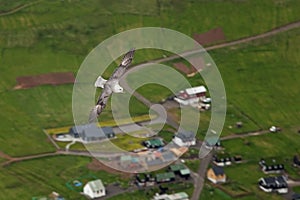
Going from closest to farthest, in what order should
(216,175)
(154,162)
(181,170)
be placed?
(216,175) → (181,170) → (154,162)

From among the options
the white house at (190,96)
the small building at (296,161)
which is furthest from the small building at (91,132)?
the small building at (296,161)

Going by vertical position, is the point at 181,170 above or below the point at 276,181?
above

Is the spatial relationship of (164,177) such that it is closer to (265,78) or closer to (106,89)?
(265,78)

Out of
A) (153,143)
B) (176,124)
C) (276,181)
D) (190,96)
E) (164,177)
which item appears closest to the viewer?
(164,177)

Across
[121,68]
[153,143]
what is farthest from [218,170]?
[121,68]

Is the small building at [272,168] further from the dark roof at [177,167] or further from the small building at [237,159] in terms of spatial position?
the dark roof at [177,167]

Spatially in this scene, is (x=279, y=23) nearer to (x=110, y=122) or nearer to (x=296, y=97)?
(x=296, y=97)
